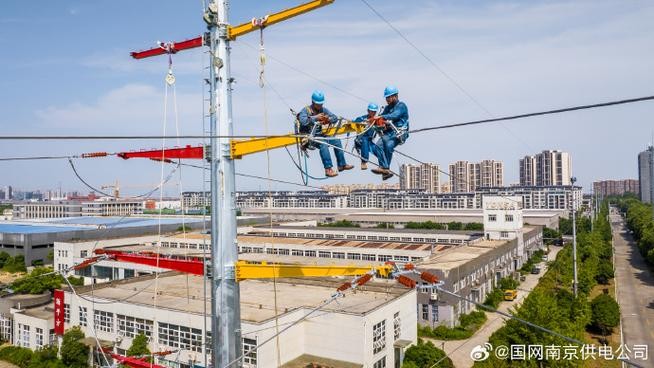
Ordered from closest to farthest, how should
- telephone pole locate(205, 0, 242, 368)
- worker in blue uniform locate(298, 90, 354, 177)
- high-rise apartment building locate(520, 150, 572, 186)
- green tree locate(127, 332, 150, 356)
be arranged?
1. telephone pole locate(205, 0, 242, 368)
2. worker in blue uniform locate(298, 90, 354, 177)
3. green tree locate(127, 332, 150, 356)
4. high-rise apartment building locate(520, 150, 572, 186)

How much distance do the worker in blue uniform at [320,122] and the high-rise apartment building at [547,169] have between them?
3970 inches

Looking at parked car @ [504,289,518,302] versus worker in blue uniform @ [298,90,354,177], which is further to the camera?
→ parked car @ [504,289,518,302]

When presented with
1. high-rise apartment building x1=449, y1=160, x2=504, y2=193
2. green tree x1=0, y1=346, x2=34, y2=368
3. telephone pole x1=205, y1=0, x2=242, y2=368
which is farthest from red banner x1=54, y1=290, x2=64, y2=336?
high-rise apartment building x1=449, y1=160, x2=504, y2=193

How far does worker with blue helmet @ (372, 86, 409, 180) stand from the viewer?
6.16m

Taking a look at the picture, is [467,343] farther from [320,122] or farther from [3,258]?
[3,258]

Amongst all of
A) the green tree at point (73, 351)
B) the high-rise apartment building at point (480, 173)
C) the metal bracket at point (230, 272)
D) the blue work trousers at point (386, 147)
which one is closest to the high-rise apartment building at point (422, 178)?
the high-rise apartment building at point (480, 173)

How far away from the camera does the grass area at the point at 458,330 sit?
25.0m

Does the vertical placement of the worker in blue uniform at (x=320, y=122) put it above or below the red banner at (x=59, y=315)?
above

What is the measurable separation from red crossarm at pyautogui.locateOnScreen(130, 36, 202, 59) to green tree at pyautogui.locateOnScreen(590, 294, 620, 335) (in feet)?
84.6

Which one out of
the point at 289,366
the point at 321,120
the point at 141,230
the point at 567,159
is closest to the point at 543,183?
the point at 567,159

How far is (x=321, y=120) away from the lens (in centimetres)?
→ 593

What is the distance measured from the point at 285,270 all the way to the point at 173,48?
3.49 metres

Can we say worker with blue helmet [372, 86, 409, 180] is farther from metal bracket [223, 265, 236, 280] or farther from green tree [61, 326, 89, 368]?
green tree [61, 326, 89, 368]

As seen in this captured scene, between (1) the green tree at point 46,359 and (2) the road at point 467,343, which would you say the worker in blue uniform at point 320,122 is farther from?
(1) the green tree at point 46,359
